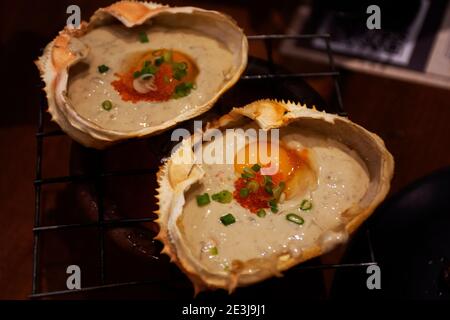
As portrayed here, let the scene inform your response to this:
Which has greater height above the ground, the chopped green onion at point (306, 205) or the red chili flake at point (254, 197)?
the red chili flake at point (254, 197)

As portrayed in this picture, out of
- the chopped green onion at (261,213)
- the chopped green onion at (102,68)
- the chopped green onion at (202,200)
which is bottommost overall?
the chopped green onion at (261,213)

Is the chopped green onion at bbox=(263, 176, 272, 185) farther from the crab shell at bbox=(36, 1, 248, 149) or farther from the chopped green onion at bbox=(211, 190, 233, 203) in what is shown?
the crab shell at bbox=(36, 1, 248, 149)

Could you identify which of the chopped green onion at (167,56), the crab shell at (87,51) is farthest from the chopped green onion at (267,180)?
the chopped green onion at (167,56)

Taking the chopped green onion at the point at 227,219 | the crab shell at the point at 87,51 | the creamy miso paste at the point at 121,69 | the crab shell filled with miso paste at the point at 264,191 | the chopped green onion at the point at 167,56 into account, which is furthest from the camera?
the chopped green onion at the point at 167,56

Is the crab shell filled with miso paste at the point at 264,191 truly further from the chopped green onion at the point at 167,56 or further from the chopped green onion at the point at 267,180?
the chopped green onion at the point at 167,56

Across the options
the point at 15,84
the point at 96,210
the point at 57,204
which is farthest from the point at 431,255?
the point at 15,84

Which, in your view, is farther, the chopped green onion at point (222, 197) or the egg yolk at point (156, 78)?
the egg yolk at point (156, 78)

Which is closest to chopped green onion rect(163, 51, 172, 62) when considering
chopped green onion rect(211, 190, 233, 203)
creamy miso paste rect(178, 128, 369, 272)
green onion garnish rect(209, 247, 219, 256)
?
creamy miso paste rect(178, 128, 369, 272)

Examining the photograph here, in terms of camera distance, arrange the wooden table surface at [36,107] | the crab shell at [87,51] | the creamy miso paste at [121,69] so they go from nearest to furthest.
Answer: the crab shell at [87,51] → the creamy miso paste at [121,69] → the wooden table surface at [36,107]
